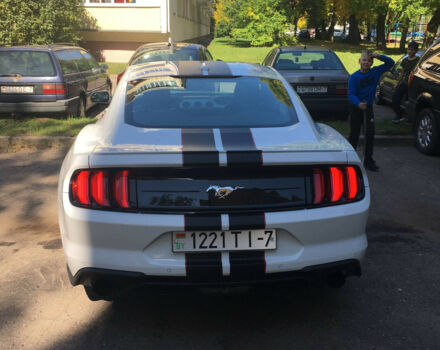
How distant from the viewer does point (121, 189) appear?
295 cm

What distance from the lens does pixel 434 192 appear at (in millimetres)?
6406

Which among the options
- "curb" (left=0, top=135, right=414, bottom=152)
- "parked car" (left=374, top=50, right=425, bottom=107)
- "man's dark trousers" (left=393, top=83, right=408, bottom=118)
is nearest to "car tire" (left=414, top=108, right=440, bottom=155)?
"curb" (left=0, top=135, right=414, bottom=152)

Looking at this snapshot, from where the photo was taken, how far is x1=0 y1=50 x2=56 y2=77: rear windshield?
9836 millimetres

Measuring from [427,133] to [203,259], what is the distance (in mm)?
6351

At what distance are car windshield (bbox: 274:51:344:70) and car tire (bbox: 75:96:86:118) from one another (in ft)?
13.2

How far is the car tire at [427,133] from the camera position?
8.00 m

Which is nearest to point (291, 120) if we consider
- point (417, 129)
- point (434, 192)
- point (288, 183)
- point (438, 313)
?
point (288, 183)

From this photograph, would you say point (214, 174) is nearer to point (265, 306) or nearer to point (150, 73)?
point (265, 306)

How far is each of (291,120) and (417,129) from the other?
5.59 metres

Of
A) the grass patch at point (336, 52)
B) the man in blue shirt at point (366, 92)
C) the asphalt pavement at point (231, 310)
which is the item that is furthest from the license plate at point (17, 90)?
the grass patch at point (336, 52)

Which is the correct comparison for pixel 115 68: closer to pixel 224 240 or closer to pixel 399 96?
pixel 399 96

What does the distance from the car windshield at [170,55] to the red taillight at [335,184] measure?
338 inches

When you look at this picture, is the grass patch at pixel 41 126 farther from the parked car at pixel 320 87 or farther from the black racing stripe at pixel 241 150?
the black racing stripe at pixel 241 150

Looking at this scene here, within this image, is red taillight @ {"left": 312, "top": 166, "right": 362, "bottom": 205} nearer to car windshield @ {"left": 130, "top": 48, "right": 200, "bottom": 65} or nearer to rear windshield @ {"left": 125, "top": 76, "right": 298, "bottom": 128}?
rear windshield @ {"left": 125, "top": 76, "right": 298, "bottom": 128}
